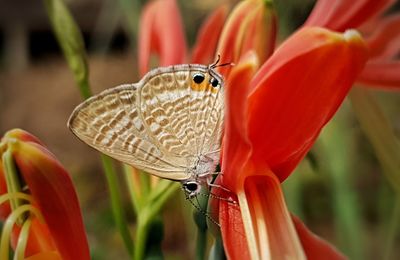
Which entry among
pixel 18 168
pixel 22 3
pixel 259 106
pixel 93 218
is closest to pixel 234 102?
pixel 259 106

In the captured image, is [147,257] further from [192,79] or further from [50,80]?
[50,80]

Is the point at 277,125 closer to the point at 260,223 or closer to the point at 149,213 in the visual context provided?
the point at 260,223

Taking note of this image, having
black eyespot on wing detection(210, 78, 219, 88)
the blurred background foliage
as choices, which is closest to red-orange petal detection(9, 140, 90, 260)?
black eyespot on wing detection(210, 78, 219, 88)

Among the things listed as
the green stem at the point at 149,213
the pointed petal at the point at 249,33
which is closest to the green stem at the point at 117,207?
the green stem at the point at 149,213

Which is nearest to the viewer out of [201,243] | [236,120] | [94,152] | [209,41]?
[236,120]

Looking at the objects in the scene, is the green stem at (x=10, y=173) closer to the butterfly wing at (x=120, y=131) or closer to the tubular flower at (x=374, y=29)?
the butterfly wing at (x=120, y=131)

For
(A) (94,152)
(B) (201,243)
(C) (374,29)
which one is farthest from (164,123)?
(A) (94,152)

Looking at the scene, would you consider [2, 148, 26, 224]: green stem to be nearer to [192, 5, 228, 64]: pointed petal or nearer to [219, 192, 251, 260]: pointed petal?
[219, 192, 251, 260]: pointed petal
